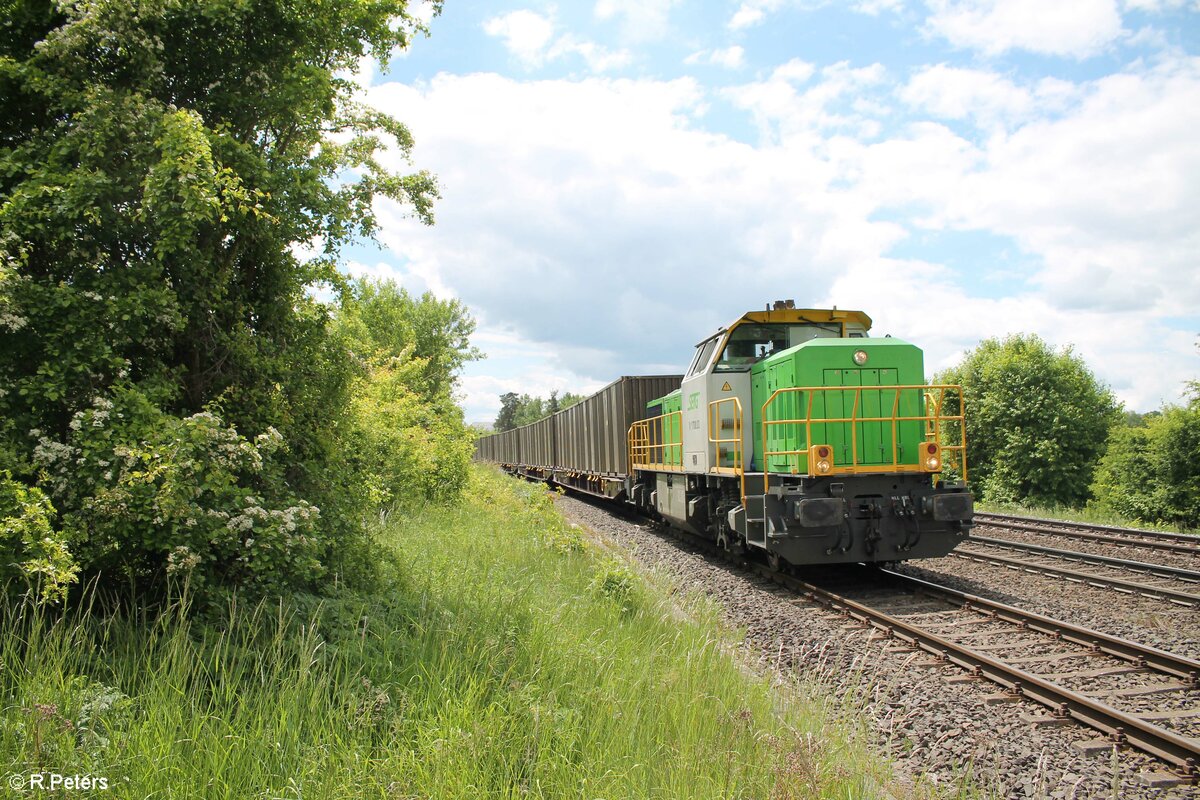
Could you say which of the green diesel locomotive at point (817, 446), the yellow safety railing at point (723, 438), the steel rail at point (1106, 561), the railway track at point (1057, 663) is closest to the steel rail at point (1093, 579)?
the steel rail at point (1106, 561)

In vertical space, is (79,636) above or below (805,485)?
below

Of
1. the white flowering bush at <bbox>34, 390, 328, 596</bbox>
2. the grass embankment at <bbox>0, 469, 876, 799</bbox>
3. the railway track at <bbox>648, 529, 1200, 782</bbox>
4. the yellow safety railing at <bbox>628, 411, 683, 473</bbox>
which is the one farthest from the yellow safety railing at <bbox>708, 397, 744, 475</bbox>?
the white flowering bush at <bbox>34, 390, 328, 596</bbox>

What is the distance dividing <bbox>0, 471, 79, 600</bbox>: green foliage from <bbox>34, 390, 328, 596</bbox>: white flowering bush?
178 millimetres

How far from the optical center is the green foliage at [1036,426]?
26.0 m

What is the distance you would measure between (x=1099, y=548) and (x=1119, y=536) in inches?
73.8

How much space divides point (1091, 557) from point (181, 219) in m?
12.1

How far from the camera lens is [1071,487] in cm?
2597

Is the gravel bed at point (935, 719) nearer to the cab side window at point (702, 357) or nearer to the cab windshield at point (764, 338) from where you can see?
the cab windshield at point (764, 338)

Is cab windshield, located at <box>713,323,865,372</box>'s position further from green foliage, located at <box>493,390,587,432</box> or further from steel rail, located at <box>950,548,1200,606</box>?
green foliage, located at <box>493,390,587,432</box>

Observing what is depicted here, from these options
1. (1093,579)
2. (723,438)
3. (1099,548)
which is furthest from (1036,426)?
(723,438)

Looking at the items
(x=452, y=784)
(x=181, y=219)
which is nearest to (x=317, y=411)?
(x=181, y=219)

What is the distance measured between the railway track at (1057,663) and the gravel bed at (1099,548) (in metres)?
4.69

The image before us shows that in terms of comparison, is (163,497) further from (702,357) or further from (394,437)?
(394,437)

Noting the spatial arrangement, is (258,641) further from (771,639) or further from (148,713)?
(771,639)
